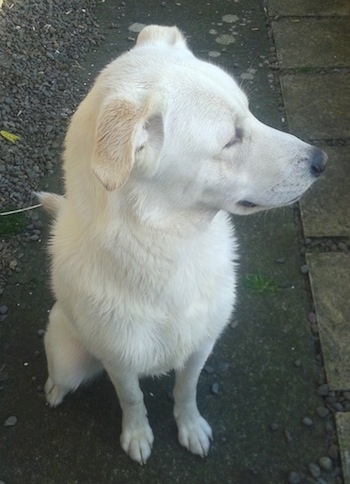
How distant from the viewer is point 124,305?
216 centimetres

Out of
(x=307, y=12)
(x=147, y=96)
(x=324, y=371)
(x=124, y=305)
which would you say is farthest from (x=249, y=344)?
(x=307, y=12)

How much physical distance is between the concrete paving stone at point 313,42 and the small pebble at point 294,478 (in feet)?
9.46

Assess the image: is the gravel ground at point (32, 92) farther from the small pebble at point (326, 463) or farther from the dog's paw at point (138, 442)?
the small pebble at point (326, 463)

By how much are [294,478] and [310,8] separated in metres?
3.69

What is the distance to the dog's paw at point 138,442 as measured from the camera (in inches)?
105

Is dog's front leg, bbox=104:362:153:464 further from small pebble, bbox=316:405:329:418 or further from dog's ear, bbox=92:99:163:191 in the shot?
dog's ear, bbox=92:99:163:191

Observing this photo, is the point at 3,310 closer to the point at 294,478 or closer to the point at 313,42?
the point at 294,478

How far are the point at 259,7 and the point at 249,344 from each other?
3.12 m

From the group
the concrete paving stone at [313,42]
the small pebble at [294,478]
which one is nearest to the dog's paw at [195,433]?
the small pebble at [294,478]

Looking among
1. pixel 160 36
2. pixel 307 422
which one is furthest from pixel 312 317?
pixel 160 36

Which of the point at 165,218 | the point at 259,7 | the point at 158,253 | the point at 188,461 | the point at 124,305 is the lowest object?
the point at 188,461

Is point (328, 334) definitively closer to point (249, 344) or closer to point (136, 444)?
point (249, 344)

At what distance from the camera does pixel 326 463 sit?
8.55ft

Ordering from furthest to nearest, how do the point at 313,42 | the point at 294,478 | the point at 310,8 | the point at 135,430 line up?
1. the point at 310,8
2. the point at 313,42
3. the point at 135,430
4. the point at 294,478
